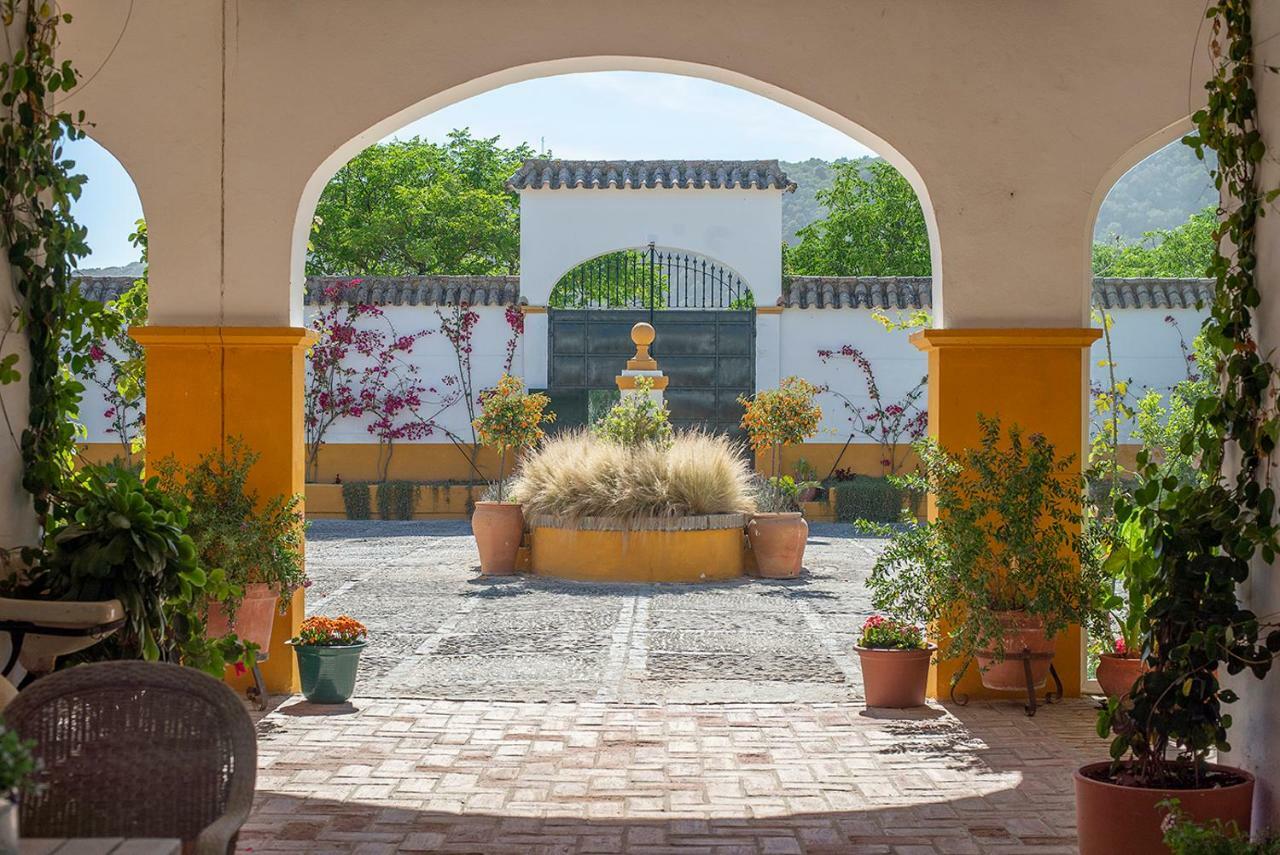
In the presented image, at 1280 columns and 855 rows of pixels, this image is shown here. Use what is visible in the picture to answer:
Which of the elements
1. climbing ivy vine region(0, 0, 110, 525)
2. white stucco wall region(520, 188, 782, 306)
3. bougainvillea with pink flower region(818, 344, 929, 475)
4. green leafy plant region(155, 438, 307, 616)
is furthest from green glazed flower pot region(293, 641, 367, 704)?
white stucco wall region(520, 188, 782, 306)

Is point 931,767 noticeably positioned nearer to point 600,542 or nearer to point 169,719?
point 169,719

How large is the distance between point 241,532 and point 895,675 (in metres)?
3.09

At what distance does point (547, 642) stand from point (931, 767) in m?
3.42

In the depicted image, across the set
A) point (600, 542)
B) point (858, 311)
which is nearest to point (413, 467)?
point (858, 311)

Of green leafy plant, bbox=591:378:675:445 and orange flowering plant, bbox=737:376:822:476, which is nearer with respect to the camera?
green leafy plant, bbox=591:378:675:445

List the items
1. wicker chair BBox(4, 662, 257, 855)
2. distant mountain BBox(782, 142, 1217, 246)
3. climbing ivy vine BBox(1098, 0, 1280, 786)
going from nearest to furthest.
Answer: wicker chair BBox(4, 662, 257, 855) < climbing ivy vine BBox(1098, 0, 1280, 786) < distant mountain BBox(782, 142, 1217, 246)

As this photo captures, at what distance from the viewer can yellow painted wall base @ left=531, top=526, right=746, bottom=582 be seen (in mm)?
11297

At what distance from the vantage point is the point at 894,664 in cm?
647

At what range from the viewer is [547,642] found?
841 centimetres

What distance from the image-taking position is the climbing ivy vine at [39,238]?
4.40m

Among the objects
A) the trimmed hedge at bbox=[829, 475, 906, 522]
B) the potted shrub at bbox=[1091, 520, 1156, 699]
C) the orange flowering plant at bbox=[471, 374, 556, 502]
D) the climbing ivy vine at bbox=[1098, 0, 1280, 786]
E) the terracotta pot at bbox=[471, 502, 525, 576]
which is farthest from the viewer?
the trimmed hedge at bbox=[829, 475, 906, 522]

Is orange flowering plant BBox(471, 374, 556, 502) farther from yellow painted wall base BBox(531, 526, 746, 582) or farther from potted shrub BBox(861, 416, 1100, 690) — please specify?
potted shrub BBox(861, 416, 1100, 690)

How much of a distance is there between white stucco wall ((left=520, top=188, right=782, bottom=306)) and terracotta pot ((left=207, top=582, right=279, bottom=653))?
13637 mm

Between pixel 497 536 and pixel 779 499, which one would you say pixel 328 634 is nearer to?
pixel 497 536
